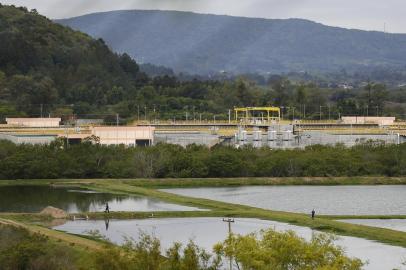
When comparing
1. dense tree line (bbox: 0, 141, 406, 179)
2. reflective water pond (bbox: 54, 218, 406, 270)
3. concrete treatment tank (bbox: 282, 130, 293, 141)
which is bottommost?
reflective water pond (bbox: 54, 218, 406, 270)

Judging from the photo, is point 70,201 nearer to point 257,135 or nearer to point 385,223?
point 385,223

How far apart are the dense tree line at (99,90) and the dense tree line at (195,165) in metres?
26.2

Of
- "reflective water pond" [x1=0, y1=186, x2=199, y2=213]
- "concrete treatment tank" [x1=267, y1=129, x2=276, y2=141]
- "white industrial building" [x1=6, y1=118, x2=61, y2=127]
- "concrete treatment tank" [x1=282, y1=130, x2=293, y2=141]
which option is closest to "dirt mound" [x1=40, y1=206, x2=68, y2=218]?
"reflective water pond" [x1=0, y1=186, x2=199, y2=213]

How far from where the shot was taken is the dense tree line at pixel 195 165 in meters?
46.9

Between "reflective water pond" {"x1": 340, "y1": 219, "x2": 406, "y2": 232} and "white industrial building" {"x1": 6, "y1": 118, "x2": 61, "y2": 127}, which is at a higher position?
"white industrial building" {"x1": 6, "y1": 118, "x2": 61, "y2": 127}

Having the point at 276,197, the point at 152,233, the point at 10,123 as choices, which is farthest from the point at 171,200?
the point at 10,123

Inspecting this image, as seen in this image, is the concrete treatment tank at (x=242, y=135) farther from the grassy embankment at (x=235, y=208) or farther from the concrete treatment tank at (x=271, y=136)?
the grassy embankment at (x=235, y=208)

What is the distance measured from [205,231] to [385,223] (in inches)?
235

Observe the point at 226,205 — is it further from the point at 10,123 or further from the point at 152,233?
the point at 10,123

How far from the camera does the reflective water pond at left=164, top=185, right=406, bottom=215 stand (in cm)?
3591

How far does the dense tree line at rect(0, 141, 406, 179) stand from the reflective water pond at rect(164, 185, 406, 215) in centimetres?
311

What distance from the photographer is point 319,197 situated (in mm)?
39625

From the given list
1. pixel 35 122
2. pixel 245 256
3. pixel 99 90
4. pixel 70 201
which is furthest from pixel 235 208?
pixel 99 90

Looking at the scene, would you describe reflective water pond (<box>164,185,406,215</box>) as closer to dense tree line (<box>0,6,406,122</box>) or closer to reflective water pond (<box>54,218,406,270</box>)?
reflective water pond (<box>54,218,406,270</box>)
